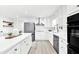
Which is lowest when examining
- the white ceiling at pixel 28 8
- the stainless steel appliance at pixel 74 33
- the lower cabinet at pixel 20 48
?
the lower cabinet at pixel 20 48

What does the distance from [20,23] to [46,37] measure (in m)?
2.66

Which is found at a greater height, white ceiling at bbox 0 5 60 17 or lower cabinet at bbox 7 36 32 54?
white ceiling at bbox 0 5 60 17

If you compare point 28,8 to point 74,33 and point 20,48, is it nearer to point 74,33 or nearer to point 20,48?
point 20,48

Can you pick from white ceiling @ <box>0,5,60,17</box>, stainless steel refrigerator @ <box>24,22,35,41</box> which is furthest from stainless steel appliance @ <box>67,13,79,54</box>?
stainless steel refrigerator @ <box>24,22,35,41</box>

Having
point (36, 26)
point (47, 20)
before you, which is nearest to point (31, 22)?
point (36, 26)

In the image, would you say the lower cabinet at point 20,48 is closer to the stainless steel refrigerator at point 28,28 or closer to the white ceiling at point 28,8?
the white ceiling at point 28,8

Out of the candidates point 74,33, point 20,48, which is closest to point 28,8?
point 20,48

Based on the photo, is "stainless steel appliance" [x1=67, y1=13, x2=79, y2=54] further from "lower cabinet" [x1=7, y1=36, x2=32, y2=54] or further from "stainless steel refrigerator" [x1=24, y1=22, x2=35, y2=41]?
"stainless steel refrigerator" [x1=24, y1=22, x2=35, y2=41]

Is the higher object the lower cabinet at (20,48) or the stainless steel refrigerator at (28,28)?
the stainless steel refrigerator at (28,28)

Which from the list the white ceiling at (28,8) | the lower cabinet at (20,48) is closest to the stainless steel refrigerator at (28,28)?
the white ceiling at (28,8)

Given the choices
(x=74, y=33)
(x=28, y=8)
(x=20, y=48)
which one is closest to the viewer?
(x=74, y=33)
